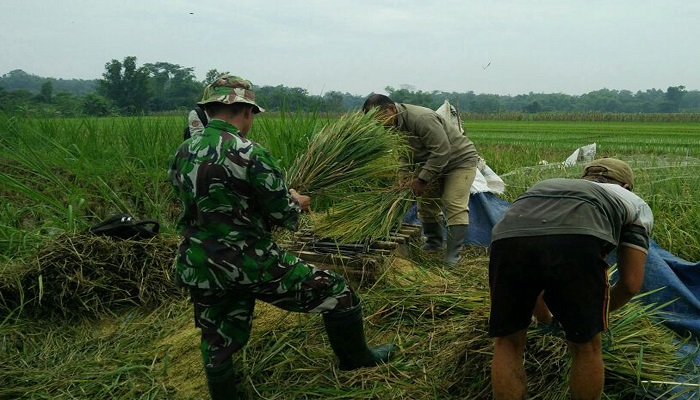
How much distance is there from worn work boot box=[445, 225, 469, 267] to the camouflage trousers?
212cm

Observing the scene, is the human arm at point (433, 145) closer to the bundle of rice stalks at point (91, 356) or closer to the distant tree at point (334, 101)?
the distant tree at point (334, 101)

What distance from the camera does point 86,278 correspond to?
3.59 meters

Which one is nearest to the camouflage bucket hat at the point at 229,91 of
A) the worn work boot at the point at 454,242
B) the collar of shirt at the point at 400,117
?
the collar of shirt at the point at 400,117

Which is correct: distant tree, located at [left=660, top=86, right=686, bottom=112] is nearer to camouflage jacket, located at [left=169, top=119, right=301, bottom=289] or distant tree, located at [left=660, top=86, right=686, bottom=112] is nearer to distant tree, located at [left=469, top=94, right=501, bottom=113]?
distant tree, located at [left=469, top=94, right=501, bottom=113]

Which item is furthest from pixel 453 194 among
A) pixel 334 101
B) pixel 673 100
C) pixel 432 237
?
pixel 673 100

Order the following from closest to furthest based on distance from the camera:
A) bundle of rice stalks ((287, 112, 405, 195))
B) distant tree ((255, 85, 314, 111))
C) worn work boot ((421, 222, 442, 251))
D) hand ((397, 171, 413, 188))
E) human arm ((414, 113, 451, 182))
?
bundle of rice stalks ((287, 112, 405, 195))
hand ((397, 171, 413, 188))
human arm ((414, 113, 451, 182))
worn work boot ((421, 222, 442, 251))
distant tree ((255, 85, 314, 111))

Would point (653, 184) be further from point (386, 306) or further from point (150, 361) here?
point (150, 361)

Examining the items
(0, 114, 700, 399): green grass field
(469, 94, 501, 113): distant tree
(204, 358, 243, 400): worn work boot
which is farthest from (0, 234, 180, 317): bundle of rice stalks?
(469, 94, 501, 113): distant tree

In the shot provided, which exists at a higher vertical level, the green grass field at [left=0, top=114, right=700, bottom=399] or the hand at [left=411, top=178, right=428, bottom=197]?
the hand at [left=411, top=178, right=428, bottom=197]

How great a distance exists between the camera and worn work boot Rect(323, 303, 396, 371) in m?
2.52

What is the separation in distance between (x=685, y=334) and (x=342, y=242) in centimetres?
→ 198

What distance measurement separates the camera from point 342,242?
11.9 feet

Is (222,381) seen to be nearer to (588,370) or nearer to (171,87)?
(588,370)

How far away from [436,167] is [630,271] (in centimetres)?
211
